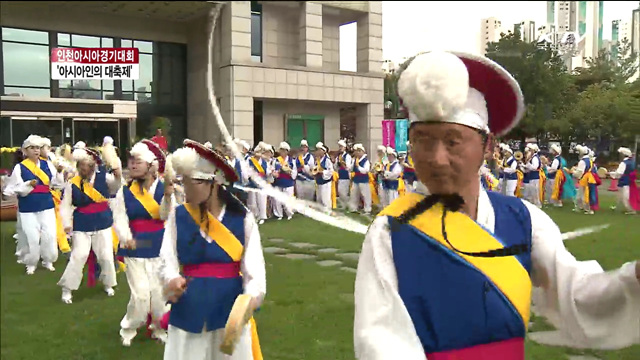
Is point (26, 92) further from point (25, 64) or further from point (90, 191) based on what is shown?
point (90, 191)

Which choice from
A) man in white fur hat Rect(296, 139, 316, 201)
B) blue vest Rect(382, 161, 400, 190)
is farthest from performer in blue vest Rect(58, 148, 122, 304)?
blue vest Rect(382, 161, 400, 190)

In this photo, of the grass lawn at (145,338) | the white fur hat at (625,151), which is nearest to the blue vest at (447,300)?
the white fur hat at (625,151)

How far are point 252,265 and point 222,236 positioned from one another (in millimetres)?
244

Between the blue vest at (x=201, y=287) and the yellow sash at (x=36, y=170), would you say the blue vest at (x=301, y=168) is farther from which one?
the blue vest at (x=201, y=287)

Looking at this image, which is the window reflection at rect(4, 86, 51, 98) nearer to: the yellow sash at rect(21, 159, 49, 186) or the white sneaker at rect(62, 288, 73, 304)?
the white sneaker at rect(62, 288, 73, 304)

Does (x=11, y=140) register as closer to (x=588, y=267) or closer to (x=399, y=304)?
(x=399, y=304)

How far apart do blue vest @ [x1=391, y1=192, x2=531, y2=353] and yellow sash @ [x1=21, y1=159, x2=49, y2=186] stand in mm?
8102

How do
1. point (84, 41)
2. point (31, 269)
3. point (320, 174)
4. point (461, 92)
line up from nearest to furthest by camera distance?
1. point (461, 92)
2. point (84, 41)
3. point (31, 269)
4. point (320, 174)

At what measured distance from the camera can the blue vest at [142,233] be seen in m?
5.45

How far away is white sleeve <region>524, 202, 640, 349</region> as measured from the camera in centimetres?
163

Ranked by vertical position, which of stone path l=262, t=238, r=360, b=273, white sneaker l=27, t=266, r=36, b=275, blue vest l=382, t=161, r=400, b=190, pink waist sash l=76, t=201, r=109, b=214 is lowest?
white sneaker l=27, t=266, r=36, b=275

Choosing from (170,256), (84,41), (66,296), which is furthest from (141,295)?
(84,41)

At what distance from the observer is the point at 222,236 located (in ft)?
11.5

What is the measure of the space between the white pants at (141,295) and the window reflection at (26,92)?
211cm
